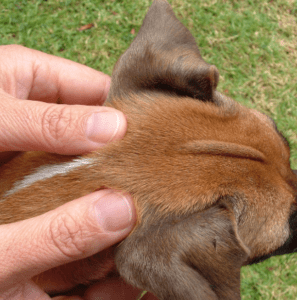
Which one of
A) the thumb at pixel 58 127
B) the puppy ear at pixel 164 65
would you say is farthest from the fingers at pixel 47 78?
the puppy ear at pixel 164 65

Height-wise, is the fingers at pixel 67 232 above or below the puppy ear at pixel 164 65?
below

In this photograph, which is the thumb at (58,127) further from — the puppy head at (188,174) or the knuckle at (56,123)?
the puppy head at (188,174)

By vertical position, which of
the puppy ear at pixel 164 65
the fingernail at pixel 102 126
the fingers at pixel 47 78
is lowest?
the fingers at pixel 47 78

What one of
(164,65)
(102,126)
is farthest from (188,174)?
(164,65)

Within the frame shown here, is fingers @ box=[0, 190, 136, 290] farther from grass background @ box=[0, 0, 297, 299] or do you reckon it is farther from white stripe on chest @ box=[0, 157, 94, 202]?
grass background @ box=[0, 0, 297, 299]

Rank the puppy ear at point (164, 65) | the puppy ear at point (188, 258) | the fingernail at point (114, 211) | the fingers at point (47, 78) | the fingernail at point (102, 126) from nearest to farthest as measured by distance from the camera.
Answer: the puppy ear at point (188, 258), the fingernail at point (114, 211), the fingernail at point (102, 126), the puppy ear at point (164, 65), the fingers at point (47, 78)

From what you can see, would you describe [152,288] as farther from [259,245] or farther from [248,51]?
[248,51]

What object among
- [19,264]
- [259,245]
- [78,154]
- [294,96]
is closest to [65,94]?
[78,154]
